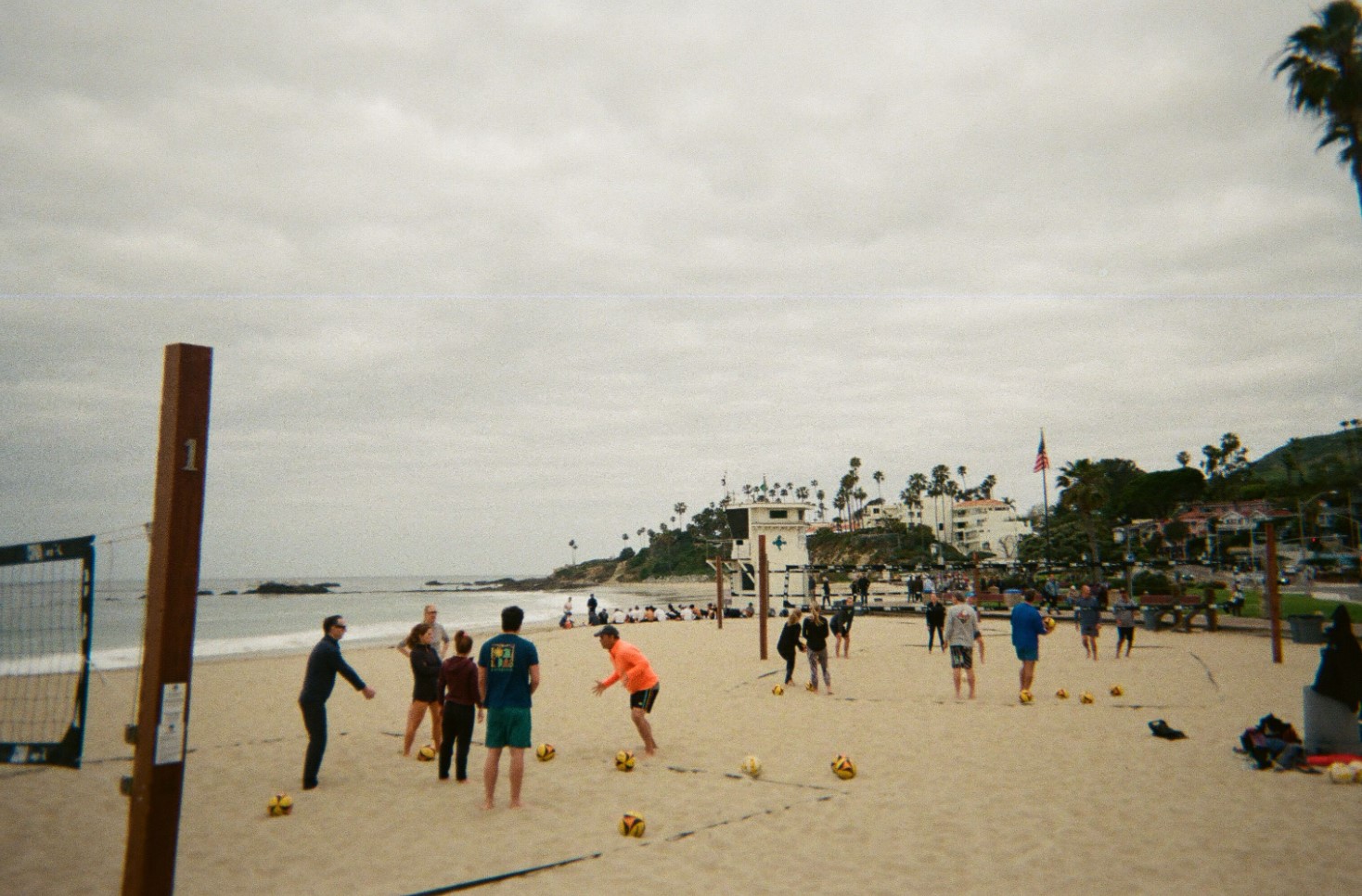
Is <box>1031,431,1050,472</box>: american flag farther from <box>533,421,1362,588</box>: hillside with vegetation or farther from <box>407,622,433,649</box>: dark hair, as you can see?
<box>407,622,433,649</box>: dark hair

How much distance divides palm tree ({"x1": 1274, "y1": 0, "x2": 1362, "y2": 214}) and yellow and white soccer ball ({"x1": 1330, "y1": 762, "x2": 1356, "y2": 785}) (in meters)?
23.2

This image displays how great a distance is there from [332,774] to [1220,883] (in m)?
8.47

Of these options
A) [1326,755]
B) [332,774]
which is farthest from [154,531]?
[1326,755]

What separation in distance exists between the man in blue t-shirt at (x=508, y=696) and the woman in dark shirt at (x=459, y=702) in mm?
→ 653

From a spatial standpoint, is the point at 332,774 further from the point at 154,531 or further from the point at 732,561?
the point at 732,561

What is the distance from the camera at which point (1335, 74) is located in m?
24.4

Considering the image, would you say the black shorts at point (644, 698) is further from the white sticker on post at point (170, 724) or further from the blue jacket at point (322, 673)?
the white sticker on post at point (170, 724)

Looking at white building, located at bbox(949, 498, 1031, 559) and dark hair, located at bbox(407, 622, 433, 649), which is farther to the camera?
white building, located at bbox(949, 498, 1031, 559)

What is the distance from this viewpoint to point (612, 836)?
6.86 meters

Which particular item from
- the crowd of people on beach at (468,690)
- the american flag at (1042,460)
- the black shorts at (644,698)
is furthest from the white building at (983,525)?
the crowd of people on beach at (468,690)

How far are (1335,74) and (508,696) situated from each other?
30262 millimetres

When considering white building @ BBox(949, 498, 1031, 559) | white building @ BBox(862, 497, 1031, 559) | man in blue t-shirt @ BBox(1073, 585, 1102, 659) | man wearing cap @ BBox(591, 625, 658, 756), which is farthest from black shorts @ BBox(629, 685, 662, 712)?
white building @ BBox(949, 498, 1031, 559)

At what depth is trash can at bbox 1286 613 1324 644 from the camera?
1984 cm

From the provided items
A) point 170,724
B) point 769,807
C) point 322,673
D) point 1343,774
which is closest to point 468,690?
point 322,673
